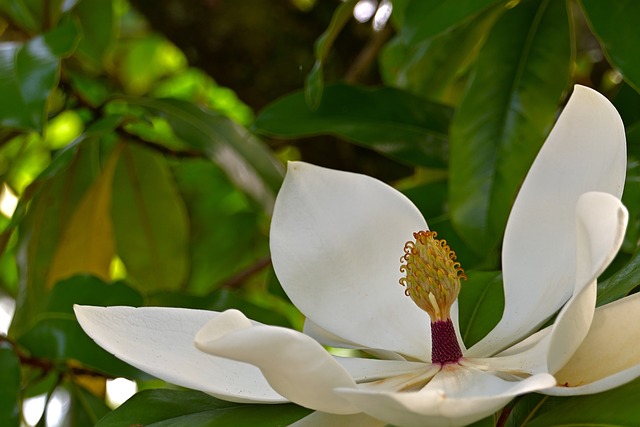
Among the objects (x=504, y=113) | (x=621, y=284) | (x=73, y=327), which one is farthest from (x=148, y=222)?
(x=621, y=284)

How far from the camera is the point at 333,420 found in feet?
1.38

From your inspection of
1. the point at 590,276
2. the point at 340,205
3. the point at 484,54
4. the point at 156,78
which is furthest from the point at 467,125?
the point at 156,78

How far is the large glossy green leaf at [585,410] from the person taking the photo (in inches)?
15.2

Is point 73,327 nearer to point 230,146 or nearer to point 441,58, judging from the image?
point 230,146

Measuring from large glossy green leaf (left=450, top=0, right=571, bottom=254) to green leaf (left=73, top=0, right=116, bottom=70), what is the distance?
0.44 metres

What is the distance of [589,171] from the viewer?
0.45 m

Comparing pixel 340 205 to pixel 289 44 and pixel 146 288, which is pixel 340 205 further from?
pixel 289 44

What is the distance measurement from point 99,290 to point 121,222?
1.18ft

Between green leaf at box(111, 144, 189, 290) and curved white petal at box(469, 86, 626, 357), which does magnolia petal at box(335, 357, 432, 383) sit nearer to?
curved white petal at box(469, 86, 626, 357)

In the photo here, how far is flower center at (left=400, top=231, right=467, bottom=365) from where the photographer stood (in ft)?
1.52

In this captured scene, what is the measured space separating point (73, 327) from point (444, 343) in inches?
15.3

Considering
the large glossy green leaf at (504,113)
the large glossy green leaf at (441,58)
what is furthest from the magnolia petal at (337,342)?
the large glossy green leaf at (441,58)

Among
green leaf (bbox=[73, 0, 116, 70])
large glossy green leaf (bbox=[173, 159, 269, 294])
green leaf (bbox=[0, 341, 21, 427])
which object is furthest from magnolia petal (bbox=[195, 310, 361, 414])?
large glossy green leaf (bbox=[173, 159, 269, 294])

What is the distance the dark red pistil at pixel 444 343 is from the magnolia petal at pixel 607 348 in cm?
5
